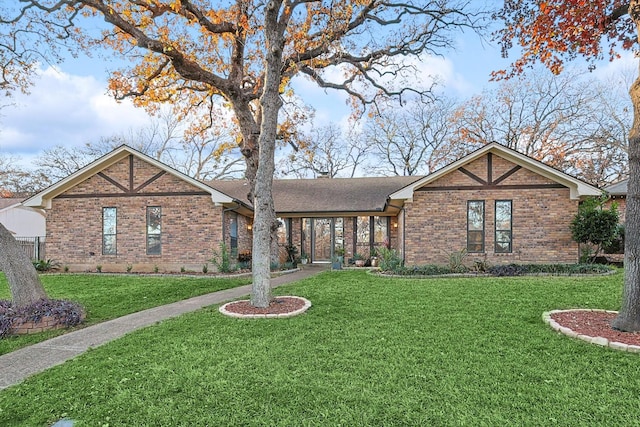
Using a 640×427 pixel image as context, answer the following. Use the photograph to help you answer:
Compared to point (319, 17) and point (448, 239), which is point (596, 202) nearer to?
point (448, 239)

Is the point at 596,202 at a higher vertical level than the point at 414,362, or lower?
higher

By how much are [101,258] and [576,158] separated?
29.4 meters

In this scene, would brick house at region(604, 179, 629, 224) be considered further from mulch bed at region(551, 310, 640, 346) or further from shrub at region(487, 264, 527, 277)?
mulch bed at region(551, 310, 640, 346)

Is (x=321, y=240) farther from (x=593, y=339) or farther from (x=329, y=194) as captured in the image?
(x=593, y=339)

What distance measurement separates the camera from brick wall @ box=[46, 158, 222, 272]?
13.9 meters

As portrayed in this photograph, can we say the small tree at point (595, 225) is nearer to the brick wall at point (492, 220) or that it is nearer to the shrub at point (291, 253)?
the brick wall at point (492, 220)

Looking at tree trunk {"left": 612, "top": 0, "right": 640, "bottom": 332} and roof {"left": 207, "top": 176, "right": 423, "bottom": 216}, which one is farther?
roof {"left": 207, "top": 176, "right": 423, "bottom": 216}

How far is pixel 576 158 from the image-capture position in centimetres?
A: 2542

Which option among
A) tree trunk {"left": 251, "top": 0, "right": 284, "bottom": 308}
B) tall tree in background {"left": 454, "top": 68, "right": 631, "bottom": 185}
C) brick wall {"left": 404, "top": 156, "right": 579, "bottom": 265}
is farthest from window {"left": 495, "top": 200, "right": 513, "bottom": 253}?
tall tree in background {"left": 454, "top": 68, "right": 631, "bottom": 185}

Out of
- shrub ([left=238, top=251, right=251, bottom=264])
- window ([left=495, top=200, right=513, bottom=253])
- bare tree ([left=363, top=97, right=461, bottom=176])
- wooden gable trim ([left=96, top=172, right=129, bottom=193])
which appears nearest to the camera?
window ([left=495, top=200, right=513, bottom=253])

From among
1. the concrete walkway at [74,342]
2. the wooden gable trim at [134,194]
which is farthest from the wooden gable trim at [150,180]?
the concrete walkway at [74,342]

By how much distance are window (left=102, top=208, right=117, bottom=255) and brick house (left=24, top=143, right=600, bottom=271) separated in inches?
1.6

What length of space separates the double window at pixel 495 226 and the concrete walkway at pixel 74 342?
355 inches

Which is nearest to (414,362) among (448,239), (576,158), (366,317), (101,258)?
(366,317)
